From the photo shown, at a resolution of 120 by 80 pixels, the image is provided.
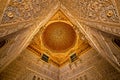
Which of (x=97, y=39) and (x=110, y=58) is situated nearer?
(x=110, y=58)

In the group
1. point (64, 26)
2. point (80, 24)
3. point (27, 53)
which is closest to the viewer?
point (80, 24)

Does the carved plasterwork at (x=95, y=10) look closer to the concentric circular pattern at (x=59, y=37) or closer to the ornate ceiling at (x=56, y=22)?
the ornate ceiling at (x=56, y=22)

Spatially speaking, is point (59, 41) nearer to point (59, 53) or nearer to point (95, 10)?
point (59, 53)

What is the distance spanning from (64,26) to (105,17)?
3.22 metres

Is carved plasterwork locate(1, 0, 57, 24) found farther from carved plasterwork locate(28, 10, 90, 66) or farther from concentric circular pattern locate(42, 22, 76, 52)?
concentric circular pattern locate(42, 22, 76, 52)

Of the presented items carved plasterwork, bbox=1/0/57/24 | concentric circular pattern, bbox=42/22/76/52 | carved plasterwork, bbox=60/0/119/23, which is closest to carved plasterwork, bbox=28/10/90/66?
concentric circular pattern, bbox=42/22/76/52

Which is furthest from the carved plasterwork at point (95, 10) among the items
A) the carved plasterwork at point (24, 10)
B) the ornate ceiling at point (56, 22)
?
the carved plasterwork at point (24, 10)

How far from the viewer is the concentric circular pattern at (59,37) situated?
23.4 feet

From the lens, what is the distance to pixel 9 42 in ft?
14.7

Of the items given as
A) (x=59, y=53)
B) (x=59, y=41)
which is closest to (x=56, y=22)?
(x=59, y=41)

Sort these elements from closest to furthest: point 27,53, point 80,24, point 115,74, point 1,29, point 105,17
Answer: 1. point 1,29
2. point 105,17
3. point 115,74
4. point 80,24
5. point 27,53

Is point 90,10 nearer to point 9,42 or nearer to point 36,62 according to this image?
point 9,42

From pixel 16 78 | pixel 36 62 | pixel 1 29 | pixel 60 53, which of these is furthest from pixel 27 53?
pixel 1 29

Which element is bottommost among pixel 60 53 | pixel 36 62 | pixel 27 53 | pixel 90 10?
pixel 60 53
